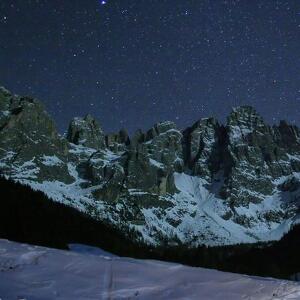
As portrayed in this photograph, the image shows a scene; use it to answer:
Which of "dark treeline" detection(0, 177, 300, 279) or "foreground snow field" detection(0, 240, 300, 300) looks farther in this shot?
"dark treeline" detection(0, 177, 300, 279)

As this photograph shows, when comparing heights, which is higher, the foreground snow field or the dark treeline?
the dark treeline

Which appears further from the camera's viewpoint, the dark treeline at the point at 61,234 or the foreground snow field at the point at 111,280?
the dark treeline at the point at 61,234

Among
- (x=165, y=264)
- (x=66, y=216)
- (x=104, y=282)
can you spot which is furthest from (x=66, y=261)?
(x=66, y=216)

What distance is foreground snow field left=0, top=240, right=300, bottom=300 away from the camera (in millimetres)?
10211

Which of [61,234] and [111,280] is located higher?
[61,234]

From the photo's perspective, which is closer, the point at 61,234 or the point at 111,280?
the point at 111,280

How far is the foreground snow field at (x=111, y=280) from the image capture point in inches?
402

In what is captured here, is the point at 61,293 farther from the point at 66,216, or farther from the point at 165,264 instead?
the point at 66,216

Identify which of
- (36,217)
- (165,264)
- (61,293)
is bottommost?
(61,293)

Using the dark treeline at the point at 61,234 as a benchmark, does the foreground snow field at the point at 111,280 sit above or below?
below

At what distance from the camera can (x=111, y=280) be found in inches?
429

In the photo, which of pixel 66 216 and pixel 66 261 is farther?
pixel 66 216

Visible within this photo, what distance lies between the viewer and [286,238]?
153750 mm

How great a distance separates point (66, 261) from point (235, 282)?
4.39m
